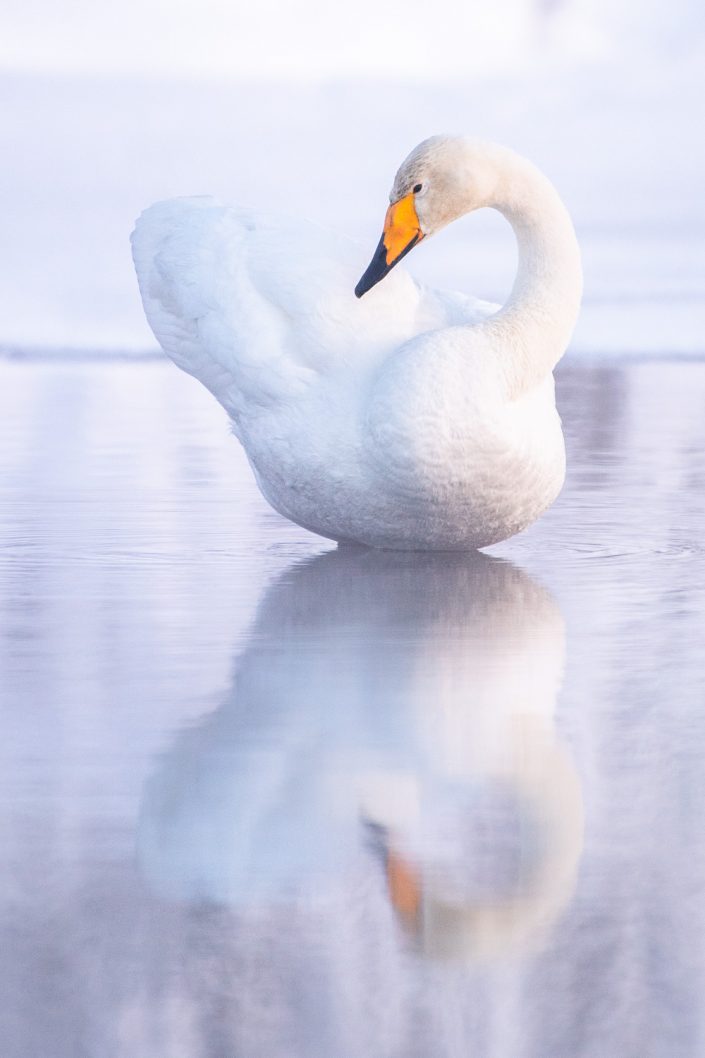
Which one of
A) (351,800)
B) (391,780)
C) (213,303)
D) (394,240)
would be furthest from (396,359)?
(351,800)

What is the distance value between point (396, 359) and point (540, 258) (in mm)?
715

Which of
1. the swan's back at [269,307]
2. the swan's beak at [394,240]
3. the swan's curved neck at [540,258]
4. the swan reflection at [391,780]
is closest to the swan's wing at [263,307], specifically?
the swan's back at [269,307]

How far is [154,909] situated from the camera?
2236 millimetres

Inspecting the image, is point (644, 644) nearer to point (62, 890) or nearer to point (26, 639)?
point (26, 639)

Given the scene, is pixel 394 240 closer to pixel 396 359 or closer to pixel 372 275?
pixel 372 275

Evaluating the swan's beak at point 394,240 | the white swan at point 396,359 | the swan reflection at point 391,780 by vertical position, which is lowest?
the swan reflection at point 391,780

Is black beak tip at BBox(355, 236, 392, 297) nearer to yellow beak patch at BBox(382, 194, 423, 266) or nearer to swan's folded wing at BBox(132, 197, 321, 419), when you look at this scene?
yellow beak patch at BBox(382, 194, 423, 266)

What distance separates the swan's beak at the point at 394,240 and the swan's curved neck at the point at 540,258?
300mm

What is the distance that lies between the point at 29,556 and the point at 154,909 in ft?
9.63

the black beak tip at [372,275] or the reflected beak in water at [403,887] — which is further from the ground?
the black beak tip at [372,275]

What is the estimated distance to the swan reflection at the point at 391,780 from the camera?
7.60 feet

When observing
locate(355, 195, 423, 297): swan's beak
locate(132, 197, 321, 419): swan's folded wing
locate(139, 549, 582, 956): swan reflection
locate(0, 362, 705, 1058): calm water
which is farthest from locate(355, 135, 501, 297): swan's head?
locate(139, 549, 582, 956): swan reflection

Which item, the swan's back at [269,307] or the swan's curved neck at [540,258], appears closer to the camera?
the swan's back at [269,307]

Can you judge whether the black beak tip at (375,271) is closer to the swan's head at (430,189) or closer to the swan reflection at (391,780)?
the swan's head at (430,189)
